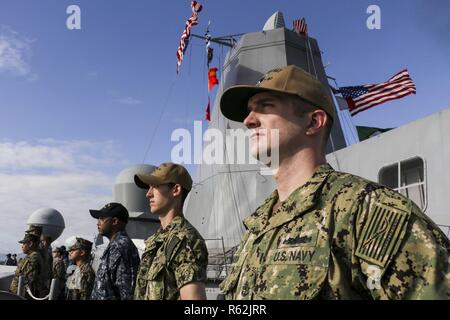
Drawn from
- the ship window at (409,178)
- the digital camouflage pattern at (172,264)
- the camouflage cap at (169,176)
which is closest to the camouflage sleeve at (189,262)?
the digital camouflage pattern at (172,264)

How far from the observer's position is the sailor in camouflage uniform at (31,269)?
6.39m

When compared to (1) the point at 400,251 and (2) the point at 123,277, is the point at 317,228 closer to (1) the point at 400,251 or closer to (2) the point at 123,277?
(1) the point at 400,251

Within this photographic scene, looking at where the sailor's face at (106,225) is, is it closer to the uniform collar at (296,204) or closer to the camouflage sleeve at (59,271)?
the uniform collar at (296,204)

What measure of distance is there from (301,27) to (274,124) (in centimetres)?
1523

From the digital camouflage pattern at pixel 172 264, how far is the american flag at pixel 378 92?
8404 mm

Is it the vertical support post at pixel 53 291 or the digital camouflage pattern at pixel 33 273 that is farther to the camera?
the digital camouflage pattern at pixel 33 273

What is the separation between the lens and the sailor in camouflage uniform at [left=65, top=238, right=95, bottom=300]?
5277 millimetres

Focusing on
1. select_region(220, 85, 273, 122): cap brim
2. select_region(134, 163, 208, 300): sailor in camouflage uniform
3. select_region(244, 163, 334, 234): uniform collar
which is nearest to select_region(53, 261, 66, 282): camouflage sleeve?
select_region(134, 163, 208, 300): sailor in camouflage uniform

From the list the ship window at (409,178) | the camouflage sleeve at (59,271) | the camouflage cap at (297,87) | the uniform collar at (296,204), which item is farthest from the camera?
the camouflage sleeve at (59,271)

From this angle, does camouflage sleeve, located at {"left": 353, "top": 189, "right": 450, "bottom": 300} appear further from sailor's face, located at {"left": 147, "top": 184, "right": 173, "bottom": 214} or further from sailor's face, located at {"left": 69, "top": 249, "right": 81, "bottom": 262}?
sailor's face, located at {"left": 69, "top": 249, "right": 81, "bottom": 262}

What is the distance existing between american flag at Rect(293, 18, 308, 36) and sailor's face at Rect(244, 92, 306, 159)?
1492cm

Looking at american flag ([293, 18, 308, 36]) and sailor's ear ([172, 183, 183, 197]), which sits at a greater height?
american flag ([293, 18, 308, 36])
